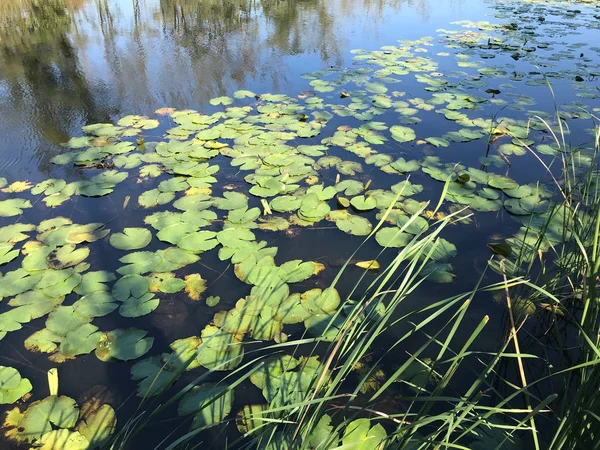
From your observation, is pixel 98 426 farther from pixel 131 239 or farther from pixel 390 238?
pixel 390 238

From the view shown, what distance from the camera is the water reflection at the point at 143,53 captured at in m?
3.61

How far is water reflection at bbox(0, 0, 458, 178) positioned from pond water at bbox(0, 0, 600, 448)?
0.13 ft

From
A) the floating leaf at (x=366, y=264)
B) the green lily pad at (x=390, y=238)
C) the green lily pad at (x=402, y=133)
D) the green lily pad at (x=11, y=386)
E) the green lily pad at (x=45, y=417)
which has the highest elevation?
the green lily pad at (x=402, y=133)

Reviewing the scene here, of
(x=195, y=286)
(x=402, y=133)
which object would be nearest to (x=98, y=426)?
(x=195, y=286)

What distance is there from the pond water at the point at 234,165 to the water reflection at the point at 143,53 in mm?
41

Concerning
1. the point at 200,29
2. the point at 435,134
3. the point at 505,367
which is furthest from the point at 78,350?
the point at 200,29

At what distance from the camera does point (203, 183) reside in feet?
8.46

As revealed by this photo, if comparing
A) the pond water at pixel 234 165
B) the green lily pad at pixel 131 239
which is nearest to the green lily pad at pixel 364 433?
the pond water at pixel 234 165

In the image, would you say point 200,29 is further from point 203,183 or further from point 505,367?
point 505,367

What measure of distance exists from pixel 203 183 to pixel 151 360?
4.48 feet

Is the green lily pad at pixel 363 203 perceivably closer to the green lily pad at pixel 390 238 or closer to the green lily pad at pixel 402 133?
the green lily pad at pixel 390 238

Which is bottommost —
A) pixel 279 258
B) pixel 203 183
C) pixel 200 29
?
pixel 279 258

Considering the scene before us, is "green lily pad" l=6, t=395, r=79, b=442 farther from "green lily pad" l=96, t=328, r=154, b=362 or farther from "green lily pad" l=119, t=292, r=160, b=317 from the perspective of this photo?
"green lily pad" l=119, t=292, r=160, b=317

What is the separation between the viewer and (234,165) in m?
2.79
